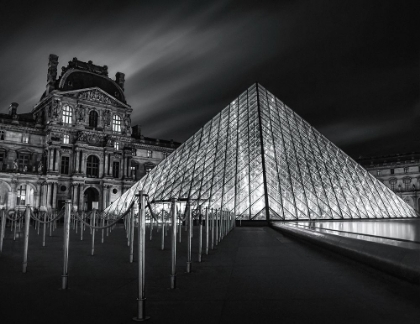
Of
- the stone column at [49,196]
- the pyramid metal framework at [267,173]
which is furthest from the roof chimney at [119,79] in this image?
the pyramid metal framework at [267,173]

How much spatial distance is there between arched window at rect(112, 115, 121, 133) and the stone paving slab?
42145 mm

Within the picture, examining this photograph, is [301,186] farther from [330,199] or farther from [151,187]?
[151,187]

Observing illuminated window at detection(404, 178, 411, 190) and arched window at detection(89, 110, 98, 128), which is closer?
arched window at detection(89, 110, 98, 128)

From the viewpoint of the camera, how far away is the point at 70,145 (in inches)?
1674

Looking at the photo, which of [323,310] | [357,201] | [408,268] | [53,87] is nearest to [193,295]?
[323,310]

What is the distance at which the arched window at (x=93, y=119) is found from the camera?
44719 millimetres

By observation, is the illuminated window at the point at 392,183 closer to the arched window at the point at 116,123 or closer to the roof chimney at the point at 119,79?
→ the arched window at the point at 116,123

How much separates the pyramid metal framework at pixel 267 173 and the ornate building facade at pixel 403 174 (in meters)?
41.4

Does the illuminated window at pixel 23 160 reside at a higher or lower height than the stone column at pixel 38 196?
higher

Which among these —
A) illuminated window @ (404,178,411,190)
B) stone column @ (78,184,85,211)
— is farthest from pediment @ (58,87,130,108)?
illuminated window @ (404,178,411,190)

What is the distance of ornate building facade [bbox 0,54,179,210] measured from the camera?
132 ft

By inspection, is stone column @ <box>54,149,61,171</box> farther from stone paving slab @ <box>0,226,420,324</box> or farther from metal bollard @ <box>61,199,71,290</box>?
metal bollard @ <box>61,199,71,290</box>

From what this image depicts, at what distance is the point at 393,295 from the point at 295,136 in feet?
69.0

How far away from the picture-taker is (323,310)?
9.96 feet
